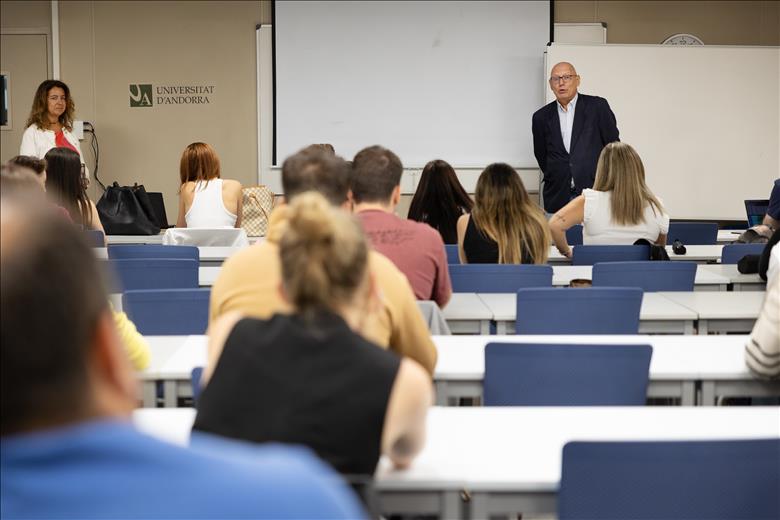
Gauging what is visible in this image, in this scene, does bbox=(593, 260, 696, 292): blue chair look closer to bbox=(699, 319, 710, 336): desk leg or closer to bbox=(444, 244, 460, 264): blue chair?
bbox=(699, 319, 710, 336): desk leg

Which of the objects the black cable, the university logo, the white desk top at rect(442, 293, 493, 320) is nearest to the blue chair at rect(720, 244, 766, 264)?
the white desk top at rect(442, 293, 493, 320)

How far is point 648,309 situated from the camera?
4.03 m

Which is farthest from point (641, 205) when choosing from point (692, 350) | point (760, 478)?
point (760, 478)

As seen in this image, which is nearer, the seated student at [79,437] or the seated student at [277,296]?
the seated student at [79,437]

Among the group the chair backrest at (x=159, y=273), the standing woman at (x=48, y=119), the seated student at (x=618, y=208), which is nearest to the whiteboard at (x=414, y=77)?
the standing woman at (x=48, y=119)

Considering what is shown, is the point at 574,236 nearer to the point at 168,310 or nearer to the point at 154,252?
the point at 154,252

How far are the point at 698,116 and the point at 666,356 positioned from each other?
7.40m

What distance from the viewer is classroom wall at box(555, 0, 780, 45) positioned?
33.9 ft

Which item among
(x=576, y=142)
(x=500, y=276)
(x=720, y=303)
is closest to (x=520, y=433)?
(x=720, y=303)

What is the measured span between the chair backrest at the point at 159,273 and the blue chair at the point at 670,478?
3.03 m

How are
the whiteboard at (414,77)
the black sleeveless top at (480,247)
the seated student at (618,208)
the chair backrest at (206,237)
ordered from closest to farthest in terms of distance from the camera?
the black sleeveless top at (480,247), the seated student at (618,208), the chair backrest at (206,237), the whiteboard at (414,77)

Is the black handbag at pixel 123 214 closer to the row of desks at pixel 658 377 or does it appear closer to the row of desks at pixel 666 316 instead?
the row of desks at pixel 666 316

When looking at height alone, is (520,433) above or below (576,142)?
below

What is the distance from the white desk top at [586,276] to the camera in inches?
193
